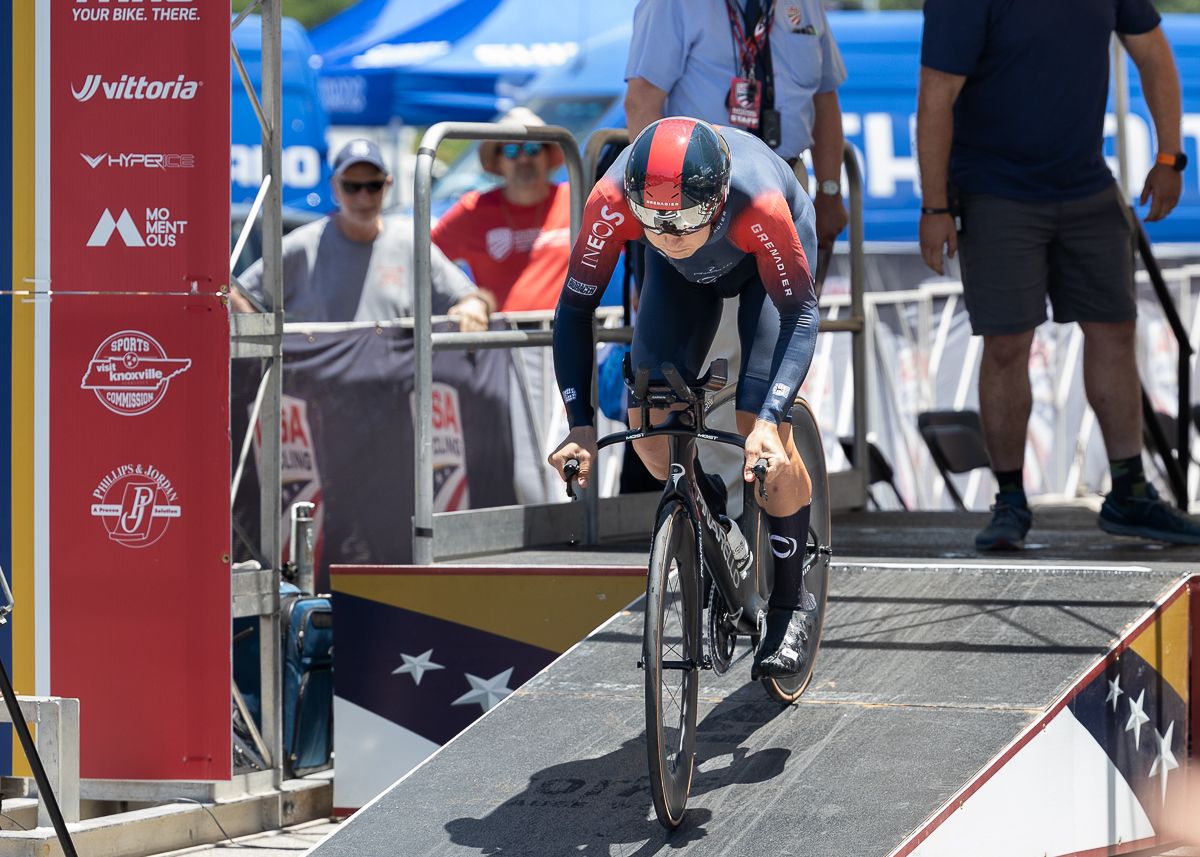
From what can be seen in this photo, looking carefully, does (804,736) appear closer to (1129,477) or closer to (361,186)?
(1129,477)

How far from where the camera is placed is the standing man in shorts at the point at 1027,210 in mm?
6828

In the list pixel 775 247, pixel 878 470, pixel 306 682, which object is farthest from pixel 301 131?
pixel 775 247

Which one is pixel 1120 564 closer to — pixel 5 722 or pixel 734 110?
pixel 734 110

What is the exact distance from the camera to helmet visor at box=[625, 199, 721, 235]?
14.6 ft

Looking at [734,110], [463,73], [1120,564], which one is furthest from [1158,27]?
[463,73]

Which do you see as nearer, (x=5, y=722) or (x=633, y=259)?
(x=5, y=722)

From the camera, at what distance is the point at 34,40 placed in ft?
19.4

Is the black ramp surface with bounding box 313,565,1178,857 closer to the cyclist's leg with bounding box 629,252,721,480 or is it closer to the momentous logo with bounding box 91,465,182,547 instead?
the cyclist's leg with bounding box 629,252,721,480

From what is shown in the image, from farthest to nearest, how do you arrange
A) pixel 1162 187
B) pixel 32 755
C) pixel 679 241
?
1. pixel 1162 187
2. pixel 32 755
3. pixel 679 241

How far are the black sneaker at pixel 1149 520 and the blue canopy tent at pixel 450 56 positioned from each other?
11638 millimetres

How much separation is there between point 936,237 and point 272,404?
2509 mm

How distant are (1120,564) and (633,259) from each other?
89.0 inches

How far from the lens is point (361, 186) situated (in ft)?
27.7

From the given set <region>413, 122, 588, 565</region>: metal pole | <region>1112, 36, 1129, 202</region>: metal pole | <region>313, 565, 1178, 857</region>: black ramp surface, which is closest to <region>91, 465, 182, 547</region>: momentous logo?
<region>413, 122, 588, 565</region>: metal pole
